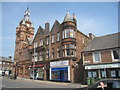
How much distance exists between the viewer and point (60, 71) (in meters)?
27.3

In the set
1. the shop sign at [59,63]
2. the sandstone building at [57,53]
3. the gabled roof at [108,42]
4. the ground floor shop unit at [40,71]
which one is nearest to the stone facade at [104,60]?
the gabled roof at [108,42]

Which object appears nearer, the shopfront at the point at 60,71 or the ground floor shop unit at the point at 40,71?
the shopfront at the point at 60,71

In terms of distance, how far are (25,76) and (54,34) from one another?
16.3 m

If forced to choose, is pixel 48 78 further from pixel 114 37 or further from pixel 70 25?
pixel 114 37

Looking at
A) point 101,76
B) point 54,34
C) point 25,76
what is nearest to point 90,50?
point 101,76

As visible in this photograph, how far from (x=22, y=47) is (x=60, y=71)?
2006cm

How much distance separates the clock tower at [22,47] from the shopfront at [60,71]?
11.7 m

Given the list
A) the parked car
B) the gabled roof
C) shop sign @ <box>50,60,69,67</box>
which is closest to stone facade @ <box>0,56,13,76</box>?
shop sign @ <box>50,60,69,67</box>

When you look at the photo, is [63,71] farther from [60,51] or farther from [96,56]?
[96,56]

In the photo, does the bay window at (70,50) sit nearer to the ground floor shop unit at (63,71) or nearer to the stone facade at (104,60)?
the ground floor shop unit at (63,71)

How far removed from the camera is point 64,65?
26.5m

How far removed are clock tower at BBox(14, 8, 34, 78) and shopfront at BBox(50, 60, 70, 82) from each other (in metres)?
11.7

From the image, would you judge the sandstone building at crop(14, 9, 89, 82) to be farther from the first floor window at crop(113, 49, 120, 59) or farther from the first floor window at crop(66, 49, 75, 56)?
the first floor window at crop(113, 49, 120, 59)

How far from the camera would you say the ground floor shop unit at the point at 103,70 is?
20.6 m
